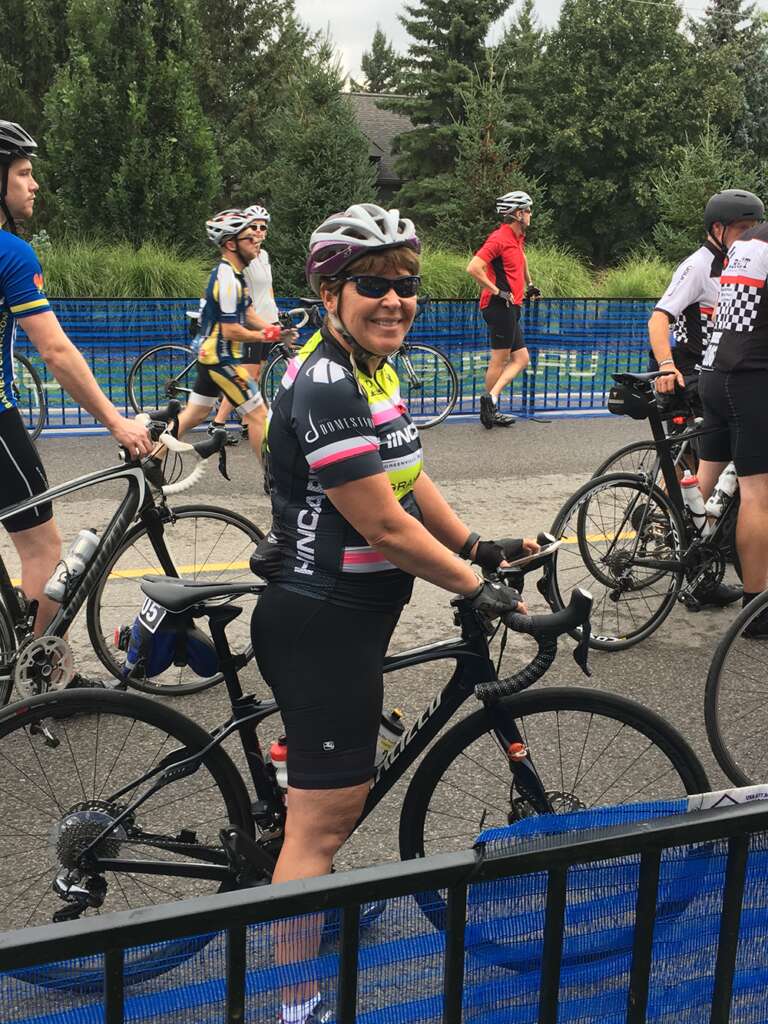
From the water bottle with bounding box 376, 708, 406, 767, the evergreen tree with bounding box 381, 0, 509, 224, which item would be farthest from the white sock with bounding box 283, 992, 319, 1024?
the evergreen tree with bounding box 381, 0, 509, 224

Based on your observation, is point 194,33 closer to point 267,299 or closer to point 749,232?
point 267,299

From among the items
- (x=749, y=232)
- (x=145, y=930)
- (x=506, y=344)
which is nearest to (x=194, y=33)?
(x=506, y=344)

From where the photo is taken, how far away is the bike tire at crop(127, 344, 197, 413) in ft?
35.5

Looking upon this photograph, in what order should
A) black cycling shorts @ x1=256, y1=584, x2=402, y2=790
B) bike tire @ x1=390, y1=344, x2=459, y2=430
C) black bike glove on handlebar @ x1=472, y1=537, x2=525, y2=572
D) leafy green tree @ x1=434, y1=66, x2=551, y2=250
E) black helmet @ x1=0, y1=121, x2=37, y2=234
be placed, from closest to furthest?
black cycling shorts @ x1=256, y1=584, x2=402, y2=790
black bike glove on handlebar @ x1=472, y1=537, x2=525, y2=572
black helmet @ x1=0, y1=121, x2=37, y2=234
bike tire @ x1=390, y1=344, x2=459, y2=430
leafy green tree @ x1=434, y1=66, x2=551, y2=250

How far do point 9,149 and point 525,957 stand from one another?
341cm

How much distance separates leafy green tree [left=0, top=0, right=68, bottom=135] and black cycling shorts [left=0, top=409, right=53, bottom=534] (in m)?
26.5

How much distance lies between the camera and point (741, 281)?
15.4 feet

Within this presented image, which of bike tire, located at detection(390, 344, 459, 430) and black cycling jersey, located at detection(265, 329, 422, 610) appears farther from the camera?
bike tire, located at detection(390, 344, 459, 430)

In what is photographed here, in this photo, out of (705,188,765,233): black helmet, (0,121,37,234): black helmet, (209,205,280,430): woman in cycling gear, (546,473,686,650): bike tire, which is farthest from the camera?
(209,205,280,430): woman in cycling gear

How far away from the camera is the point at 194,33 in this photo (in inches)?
813

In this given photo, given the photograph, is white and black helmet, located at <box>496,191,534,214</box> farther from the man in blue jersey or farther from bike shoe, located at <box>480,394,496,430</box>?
the man in blue jersey

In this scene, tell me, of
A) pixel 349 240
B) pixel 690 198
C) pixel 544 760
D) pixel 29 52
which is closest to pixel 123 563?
pixel 544 760

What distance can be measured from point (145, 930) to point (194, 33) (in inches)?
862

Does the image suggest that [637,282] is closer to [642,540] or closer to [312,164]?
[312,164]
